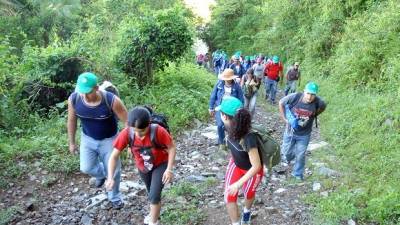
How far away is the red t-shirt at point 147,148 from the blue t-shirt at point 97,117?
653 millimetres

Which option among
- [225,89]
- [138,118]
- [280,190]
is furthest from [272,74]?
[138,118]

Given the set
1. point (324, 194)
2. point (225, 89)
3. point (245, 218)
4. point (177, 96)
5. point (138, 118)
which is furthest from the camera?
point (177, 96)

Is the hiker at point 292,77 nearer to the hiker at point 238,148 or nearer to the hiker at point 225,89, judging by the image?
the hiker at point 225,89

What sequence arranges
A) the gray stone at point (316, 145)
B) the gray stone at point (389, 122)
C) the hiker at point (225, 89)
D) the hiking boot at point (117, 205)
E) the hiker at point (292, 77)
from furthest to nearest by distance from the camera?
the hiker at point (292, 77) → the gray stone at point (316, 145) → the gray stone at point (389, 122) → the hiker at point (225, 89) → the hiking boot at point (117, 205)

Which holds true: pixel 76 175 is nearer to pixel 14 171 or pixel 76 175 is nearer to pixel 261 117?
pixel 14 171

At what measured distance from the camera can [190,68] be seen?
16.2 meters

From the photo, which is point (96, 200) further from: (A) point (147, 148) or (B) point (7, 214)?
(A) point (147, 148)

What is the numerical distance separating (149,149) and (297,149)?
3.26m

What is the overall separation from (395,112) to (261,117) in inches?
169

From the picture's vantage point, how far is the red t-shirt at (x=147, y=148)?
4.37m

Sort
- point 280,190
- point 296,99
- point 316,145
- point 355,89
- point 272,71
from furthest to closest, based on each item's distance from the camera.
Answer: point 272,71, point 355,89, point 316,145, point 280,190, point 296,99

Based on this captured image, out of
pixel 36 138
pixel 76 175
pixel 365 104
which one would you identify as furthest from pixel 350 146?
pixel 36 138

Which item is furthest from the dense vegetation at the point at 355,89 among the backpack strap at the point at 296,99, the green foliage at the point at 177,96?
the green foliage at the point at 177,96

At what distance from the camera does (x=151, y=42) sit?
494 inches
